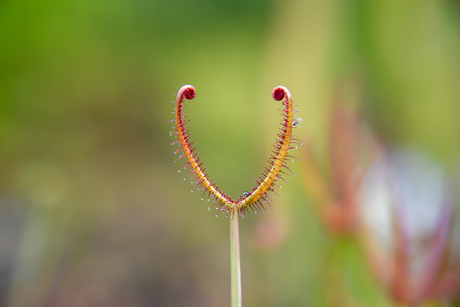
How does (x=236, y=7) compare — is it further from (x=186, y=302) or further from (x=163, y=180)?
(x=186, y=302)

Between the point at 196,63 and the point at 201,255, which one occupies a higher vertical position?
the point at 196,63

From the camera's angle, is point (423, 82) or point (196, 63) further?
point (196, 63)

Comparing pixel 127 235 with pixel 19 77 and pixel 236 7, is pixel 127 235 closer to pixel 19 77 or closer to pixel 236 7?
pixel 19 77

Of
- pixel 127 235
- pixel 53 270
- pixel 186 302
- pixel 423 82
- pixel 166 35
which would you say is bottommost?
pixel 186 302

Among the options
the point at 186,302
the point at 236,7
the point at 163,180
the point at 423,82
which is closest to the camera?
the point at 423,82

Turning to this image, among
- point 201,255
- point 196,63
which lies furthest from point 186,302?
point 196,63

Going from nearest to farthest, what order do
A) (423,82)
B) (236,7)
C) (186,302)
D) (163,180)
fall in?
(423,82), (186,302), (236,7), (163,180)

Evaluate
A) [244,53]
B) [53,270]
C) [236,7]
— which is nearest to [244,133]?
[244,53]
